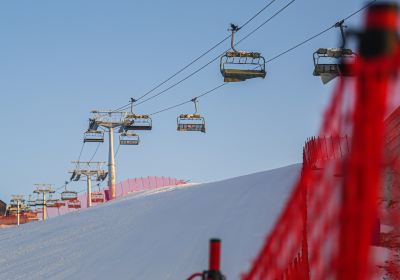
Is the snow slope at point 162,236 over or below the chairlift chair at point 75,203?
over

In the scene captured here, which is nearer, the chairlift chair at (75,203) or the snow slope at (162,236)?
the snow slope at (162,236)

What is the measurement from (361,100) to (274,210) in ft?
37.3

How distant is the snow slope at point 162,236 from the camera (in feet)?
39.4

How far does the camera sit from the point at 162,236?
14656 mm

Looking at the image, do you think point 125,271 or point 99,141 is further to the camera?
point 99,141

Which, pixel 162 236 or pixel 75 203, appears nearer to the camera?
pixel 162 236

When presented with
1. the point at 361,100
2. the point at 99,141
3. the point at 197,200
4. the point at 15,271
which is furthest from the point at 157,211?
the point at 99,141

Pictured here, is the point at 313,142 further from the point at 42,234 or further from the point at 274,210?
the point at 42,234

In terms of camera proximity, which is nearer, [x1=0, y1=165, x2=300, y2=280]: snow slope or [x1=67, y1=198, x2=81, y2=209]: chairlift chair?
[x1=0, y1=165, x2=300, y2=280]: snow slope

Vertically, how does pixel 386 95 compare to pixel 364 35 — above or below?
below

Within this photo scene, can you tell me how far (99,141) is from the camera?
3909 cm

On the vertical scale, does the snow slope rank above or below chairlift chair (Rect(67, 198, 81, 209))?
above

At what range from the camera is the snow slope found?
12.0m

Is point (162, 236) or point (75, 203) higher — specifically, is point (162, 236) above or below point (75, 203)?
above
